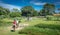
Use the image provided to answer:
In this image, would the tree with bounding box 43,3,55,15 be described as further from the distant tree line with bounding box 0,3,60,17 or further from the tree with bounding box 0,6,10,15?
the tree with bounding box 0,6,10,15

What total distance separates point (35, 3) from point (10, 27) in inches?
40.3

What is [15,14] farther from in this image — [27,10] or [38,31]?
[38,31]

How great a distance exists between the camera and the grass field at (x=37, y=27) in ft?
12.7

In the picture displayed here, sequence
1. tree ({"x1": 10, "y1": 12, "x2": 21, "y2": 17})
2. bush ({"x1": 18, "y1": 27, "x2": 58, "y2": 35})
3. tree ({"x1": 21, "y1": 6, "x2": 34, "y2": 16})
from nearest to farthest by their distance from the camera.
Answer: bush ({"x1": 18, "y1": 27, "x2": 58, "y2": 35}) → tree ({"x1": 21, "y1": 6, "x2": 34, "y2": 16}) → tree ({"x1": 10, "y1": 12, "x2": 21, "y2": 17})

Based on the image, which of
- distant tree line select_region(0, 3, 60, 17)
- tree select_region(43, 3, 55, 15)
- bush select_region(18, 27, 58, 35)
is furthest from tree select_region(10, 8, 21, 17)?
tree select_region(43, 3, 55, 15)

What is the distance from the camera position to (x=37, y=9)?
14.4 feet

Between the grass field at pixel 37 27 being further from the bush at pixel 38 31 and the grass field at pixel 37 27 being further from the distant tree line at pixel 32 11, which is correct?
the distant tree line at pixel 32 11

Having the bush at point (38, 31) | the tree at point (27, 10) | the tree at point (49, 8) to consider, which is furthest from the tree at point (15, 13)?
the tree at point (49, 8)

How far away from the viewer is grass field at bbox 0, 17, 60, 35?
3857mm

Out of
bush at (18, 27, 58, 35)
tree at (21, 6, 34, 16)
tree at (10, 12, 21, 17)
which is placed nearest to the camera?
bush at (18, 27, 58, 35)

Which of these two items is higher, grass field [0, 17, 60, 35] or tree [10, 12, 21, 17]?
tree [10, 12, 21, 17]

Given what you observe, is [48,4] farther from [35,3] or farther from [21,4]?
[21,4]

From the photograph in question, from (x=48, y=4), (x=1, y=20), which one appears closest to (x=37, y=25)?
(x=48, y=4)

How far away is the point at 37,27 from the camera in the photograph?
421 centimetres
